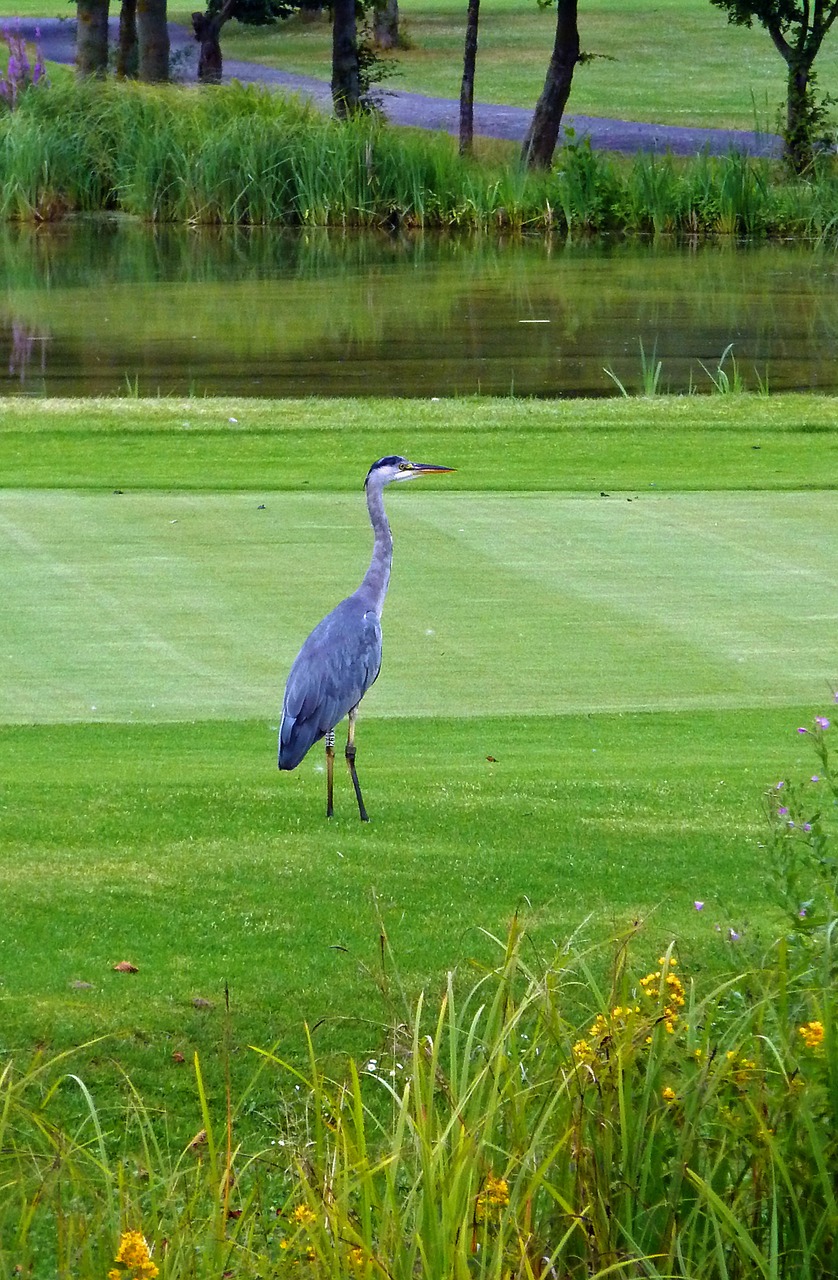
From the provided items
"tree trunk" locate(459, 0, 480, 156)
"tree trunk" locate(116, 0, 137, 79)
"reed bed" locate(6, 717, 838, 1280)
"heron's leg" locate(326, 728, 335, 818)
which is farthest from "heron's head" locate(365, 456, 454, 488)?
"tree trunk" locate(116, 0, 137, 79)

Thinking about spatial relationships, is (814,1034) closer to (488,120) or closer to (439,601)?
(439,601)

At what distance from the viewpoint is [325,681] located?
235 inches

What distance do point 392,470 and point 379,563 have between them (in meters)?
0.74

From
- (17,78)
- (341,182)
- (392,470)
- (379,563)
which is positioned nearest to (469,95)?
(341,182)

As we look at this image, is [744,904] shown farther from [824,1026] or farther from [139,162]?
[139,162]

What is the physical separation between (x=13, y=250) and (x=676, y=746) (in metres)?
22.5

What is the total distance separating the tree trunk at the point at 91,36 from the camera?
1447 inches

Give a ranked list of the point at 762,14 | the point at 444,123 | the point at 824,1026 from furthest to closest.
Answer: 1. the point at 444,123
2. the point at 762,14
3. the point at 824,1026

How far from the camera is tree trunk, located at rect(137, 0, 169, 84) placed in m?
35.1

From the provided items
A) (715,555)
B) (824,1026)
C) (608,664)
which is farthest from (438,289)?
(824,1026)

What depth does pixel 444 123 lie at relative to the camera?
41.0 meters

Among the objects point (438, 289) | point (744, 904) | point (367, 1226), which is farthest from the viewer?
point (438, 289)

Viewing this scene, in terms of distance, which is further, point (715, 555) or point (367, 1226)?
point (715, 555)

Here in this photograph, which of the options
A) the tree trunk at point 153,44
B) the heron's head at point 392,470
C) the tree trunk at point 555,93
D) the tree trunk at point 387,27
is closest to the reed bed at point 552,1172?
the heron's head at point 392,470
